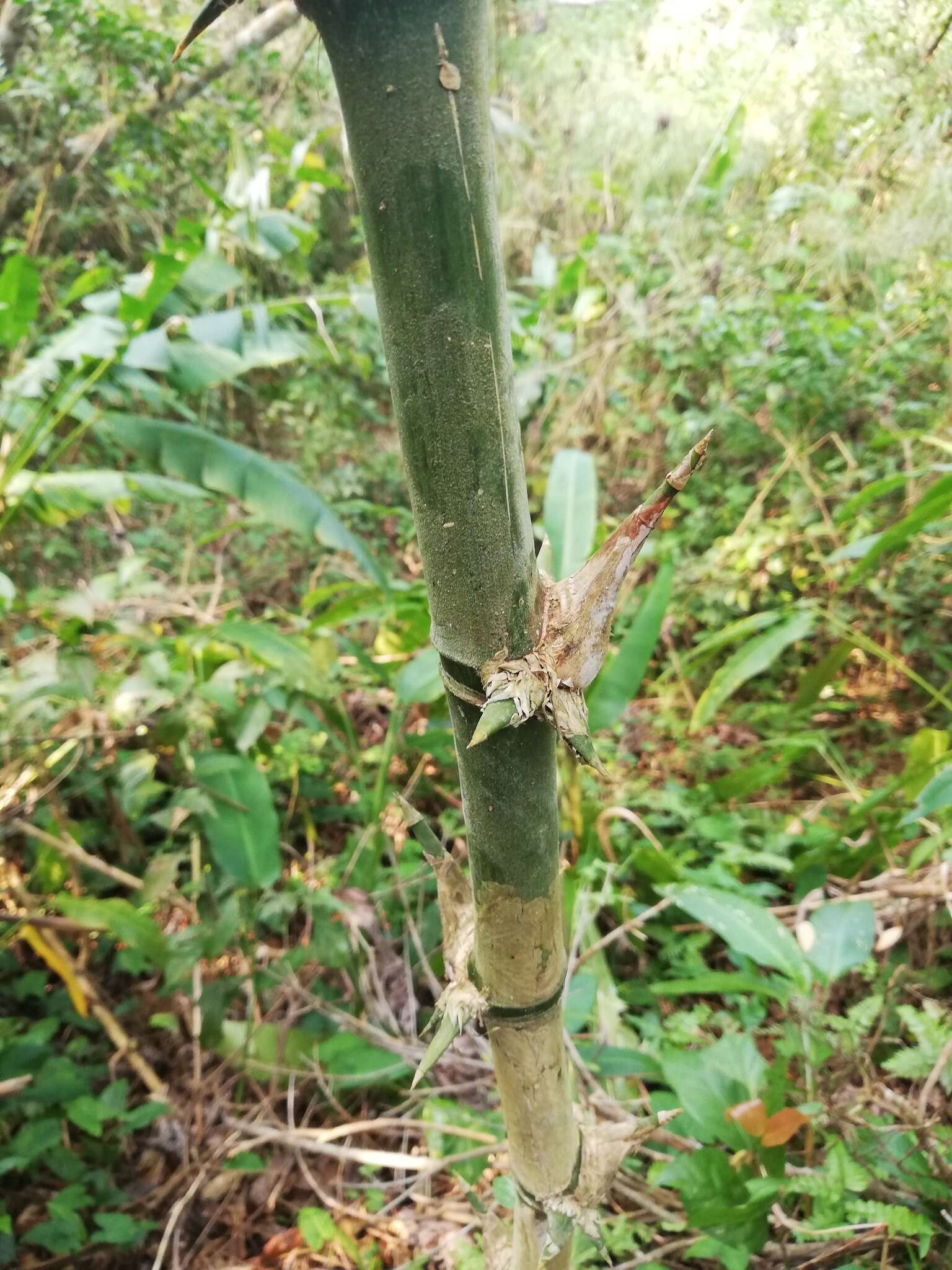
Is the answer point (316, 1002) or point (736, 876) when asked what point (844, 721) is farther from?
point (316, 1002)

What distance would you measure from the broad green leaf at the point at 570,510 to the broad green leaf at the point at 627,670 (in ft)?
0.59

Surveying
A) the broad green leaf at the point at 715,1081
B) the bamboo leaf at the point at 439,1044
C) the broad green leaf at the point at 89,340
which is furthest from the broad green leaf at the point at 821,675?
the broad green leaf at the point at 89,340

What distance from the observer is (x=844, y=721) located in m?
1.82

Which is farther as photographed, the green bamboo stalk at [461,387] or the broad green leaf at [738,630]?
the broad green leaf at [738,630]

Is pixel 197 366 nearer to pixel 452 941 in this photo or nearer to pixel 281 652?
pixel 281 652

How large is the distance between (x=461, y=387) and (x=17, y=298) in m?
1.51

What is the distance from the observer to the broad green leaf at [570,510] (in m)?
1.46

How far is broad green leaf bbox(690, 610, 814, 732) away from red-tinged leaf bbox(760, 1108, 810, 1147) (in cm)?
88

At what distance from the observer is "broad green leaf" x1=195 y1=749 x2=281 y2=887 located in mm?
1188

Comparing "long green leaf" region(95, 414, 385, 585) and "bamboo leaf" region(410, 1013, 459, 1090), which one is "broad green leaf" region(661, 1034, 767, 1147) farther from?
"long green leaf" region(95, 414, 385, 585)

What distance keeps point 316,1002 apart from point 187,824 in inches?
14.8

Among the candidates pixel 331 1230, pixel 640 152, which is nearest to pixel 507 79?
pixel 640 152

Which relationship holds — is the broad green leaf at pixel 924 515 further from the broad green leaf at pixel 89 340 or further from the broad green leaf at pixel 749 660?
the broad green leaf at pixel 89 340

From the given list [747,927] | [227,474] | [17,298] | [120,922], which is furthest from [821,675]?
[17,298]
